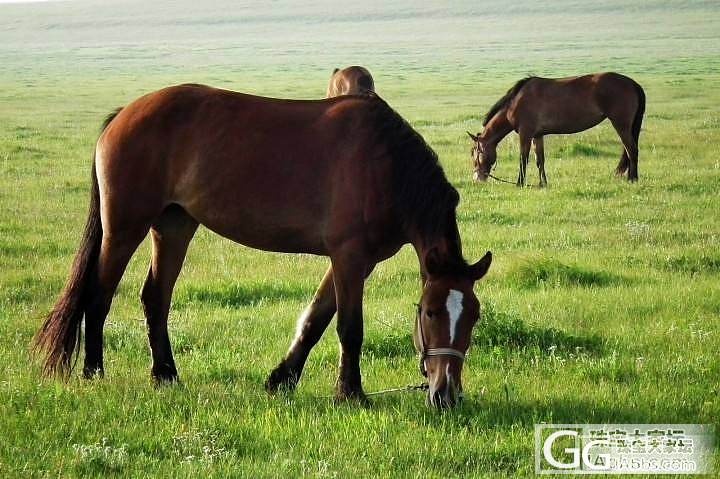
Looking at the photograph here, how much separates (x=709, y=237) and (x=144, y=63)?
84.8 meters

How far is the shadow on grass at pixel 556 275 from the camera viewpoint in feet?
30.8

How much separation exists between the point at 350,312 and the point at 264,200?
0.87 m

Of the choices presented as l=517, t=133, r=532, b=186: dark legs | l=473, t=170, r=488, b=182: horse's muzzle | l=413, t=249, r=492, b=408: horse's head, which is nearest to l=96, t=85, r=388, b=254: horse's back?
l=413, t=249, r=492, b=408: horse's head

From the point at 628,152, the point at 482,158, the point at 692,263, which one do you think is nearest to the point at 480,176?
the point at 482,158

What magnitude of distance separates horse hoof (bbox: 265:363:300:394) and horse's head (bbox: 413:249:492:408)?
0.99m

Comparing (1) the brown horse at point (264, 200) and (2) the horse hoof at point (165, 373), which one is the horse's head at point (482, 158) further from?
(2) the horse hoof at point (165, 373)

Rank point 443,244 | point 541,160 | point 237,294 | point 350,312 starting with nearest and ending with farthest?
point 443,244 → point 350,312 → point 237,294 → point 541,160

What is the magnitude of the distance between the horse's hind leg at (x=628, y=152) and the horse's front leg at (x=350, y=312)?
11.2m

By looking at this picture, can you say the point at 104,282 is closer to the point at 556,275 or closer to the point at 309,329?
the point at 309,329

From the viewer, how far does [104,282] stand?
6430 millimetres

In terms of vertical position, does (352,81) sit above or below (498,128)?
above

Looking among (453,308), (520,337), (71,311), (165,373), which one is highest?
(453,308)

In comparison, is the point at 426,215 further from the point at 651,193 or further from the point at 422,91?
the point at 422,91

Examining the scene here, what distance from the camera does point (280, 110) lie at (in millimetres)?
6336
